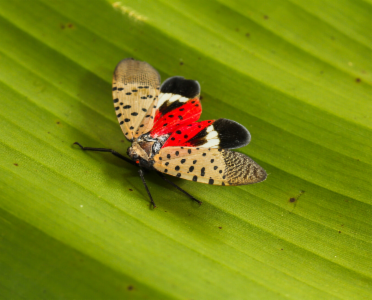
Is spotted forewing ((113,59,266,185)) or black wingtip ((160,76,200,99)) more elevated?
black wingtip ((160,76,200,99))

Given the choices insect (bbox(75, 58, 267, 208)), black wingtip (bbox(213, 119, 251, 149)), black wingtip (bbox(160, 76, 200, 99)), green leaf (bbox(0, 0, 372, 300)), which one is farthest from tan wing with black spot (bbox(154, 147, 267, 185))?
black wingtip (bbox(160, 76, 200, 99))

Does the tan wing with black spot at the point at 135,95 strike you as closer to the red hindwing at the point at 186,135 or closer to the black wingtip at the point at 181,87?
the black wingtip at the point at 181,87

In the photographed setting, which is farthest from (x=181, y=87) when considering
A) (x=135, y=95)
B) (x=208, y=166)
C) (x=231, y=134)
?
(x=208, y=166)

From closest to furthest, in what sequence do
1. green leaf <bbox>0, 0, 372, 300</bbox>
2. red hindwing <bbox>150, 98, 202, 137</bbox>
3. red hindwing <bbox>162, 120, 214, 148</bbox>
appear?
green leaf <bbox>0, 0, 372, 300</bbox>, red hindwing <bbox>162, 120, 214, 148</bbox>, red hindwing <bbox>150, 98, 202, 137</bbox>

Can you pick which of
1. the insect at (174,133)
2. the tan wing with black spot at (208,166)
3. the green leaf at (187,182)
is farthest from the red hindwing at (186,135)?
the green leaf at (187,182)

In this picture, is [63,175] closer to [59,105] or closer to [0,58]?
[59,105]

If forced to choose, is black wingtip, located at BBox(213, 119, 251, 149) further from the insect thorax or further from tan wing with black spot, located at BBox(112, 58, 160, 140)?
tan wing with black spot, located at BBox(112, 58, 160, 140)

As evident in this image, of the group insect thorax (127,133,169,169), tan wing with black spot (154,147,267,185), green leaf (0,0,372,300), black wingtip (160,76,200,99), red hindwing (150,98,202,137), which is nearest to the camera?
green leaf (0,0,372,300)
